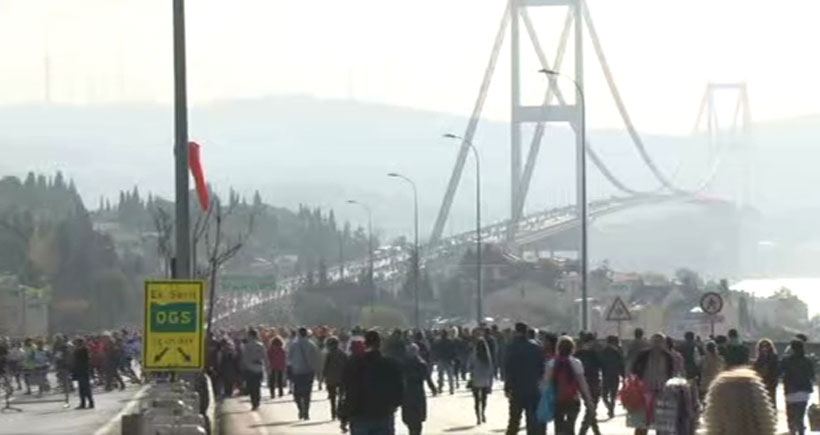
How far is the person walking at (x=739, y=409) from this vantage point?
23.1 ft

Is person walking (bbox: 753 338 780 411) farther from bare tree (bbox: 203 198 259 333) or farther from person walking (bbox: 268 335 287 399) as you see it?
person walking (bbox: 268 335 287 399)

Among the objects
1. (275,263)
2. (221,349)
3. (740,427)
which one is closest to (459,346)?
(221,349)

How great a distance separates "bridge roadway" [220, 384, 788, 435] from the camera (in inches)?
1013

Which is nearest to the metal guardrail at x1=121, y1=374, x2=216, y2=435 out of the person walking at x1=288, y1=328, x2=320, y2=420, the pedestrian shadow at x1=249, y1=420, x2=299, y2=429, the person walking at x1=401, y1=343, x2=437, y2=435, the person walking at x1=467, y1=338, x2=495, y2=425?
the person walking at x1=401, y1=343, x2=437, y2=435

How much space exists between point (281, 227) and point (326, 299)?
40.9 m

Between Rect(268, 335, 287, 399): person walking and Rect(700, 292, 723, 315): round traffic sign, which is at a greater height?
Rect(700, 292, 723, 315): round traffic sign

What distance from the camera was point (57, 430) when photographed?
28.7 metres

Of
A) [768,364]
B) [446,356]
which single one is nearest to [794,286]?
[446,356]

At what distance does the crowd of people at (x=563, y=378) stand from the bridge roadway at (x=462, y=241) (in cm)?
6889

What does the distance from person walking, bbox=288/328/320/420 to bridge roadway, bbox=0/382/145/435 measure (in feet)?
6.85

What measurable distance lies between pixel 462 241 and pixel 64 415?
91529 mm

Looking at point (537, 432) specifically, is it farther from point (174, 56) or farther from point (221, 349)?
point (221, 349)

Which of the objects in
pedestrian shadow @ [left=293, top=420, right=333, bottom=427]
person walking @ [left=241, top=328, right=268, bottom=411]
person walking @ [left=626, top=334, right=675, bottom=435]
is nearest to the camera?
person walking @ [left=626, top=334, right=675, bottom=435]

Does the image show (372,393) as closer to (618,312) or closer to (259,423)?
(259,423)
